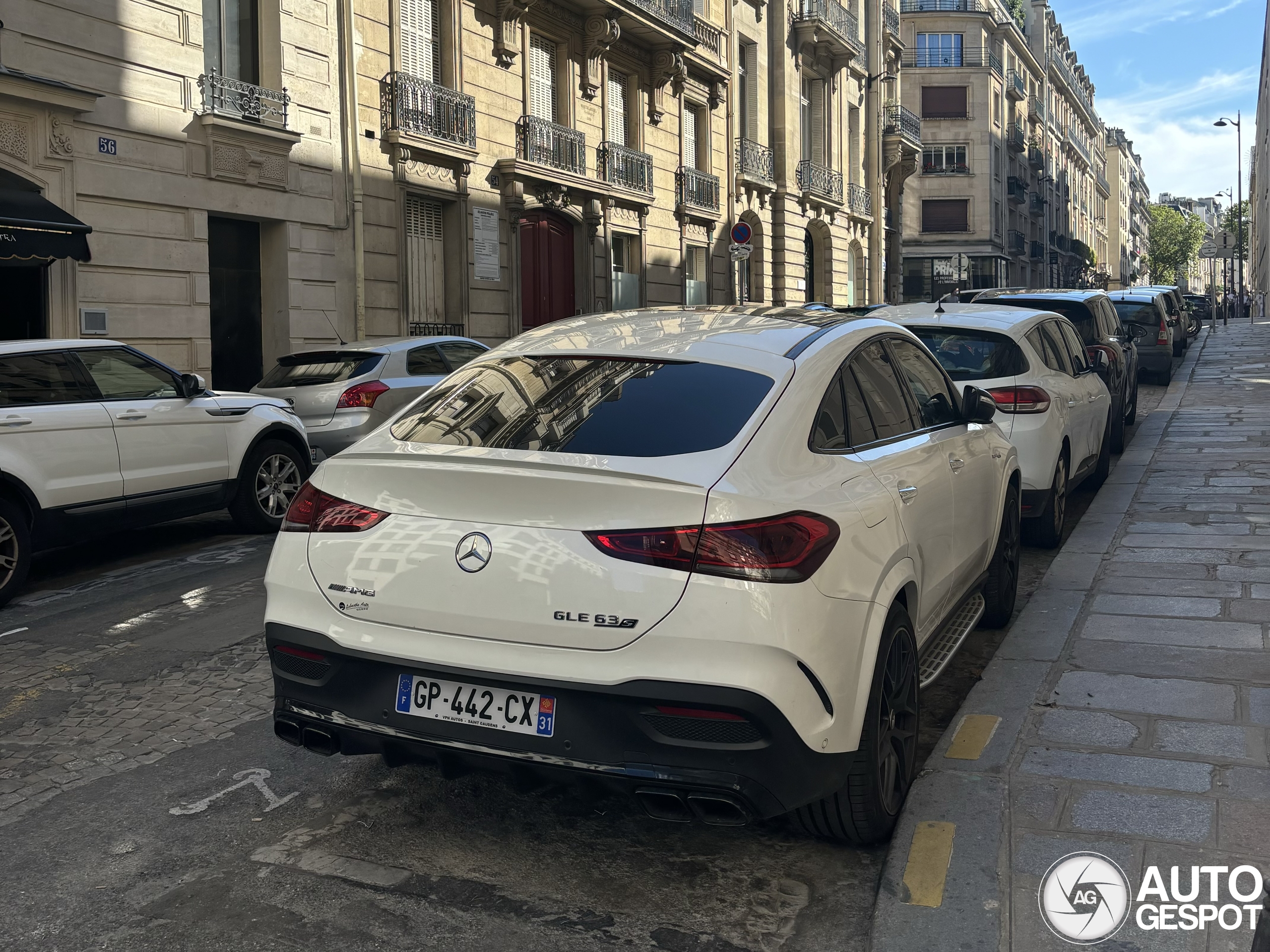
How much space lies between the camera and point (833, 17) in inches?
1415

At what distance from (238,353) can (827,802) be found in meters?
15.1

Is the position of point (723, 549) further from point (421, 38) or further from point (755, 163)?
point (755, 163)

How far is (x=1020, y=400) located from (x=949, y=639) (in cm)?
339

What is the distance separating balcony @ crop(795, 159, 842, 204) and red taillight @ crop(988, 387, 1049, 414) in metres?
27.4

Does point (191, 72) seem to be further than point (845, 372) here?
Yes

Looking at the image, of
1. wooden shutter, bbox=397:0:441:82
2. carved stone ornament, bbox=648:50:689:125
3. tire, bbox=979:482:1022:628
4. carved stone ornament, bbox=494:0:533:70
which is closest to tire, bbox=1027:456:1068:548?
tire, bbox=979:482:1022:628

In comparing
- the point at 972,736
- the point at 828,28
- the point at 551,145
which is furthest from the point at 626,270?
the point at 972,736

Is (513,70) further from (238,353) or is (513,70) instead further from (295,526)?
(295,526)

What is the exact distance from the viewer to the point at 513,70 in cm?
2180

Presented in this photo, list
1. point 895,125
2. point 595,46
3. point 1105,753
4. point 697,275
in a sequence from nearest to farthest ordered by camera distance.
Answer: point 1105,753 < point 595,46 < point 697,275 < point 895,125

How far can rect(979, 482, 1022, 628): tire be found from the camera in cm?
588

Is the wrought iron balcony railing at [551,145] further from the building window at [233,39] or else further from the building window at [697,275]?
the building window at [233,39]

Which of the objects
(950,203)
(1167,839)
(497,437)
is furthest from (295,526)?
(950,203)

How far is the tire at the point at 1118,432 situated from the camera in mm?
12570
